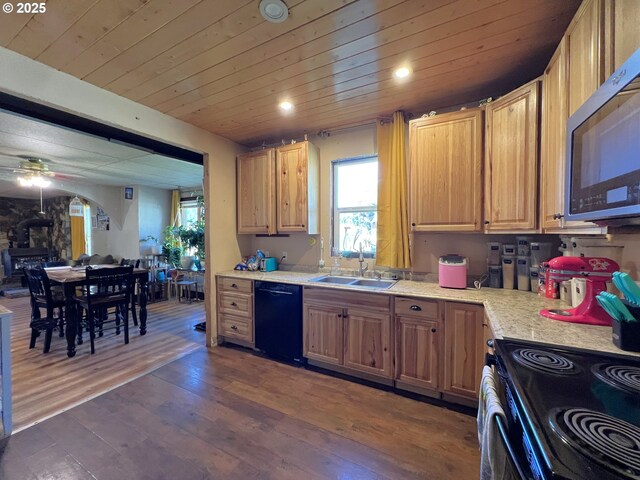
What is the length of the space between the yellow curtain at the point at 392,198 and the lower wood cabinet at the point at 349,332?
1.93 ft

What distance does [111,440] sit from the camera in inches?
69.1

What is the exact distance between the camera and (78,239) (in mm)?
7156

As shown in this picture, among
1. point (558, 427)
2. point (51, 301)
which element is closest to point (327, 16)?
point (558, 427)

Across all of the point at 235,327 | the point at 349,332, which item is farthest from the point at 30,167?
the point at 349,332

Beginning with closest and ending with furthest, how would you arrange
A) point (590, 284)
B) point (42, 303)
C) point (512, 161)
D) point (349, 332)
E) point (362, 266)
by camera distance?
point (590, 284) → point (512, 161) → point (349, 332) → point (362, 266) → point (42, 303)

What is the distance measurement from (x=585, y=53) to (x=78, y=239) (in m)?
9.68

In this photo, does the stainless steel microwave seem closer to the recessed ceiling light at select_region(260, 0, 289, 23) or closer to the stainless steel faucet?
the recessed ceiling light at select_region(260, 0, 289, 23)

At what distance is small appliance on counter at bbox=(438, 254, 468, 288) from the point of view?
2283mm

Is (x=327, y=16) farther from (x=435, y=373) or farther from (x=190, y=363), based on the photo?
(x=190, y=363)

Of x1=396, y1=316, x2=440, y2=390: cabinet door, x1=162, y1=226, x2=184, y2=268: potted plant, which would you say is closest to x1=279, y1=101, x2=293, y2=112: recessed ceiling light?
x1=396, y1=316, x2=440, y2=390: cabinet door

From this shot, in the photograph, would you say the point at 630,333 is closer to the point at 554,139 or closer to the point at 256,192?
the point at 554,139

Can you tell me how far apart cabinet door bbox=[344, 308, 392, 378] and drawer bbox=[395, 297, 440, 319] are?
5.8 inches

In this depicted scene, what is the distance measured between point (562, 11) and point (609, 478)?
2.06 metres

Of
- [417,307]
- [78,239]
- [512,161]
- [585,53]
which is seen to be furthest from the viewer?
[78,239]
